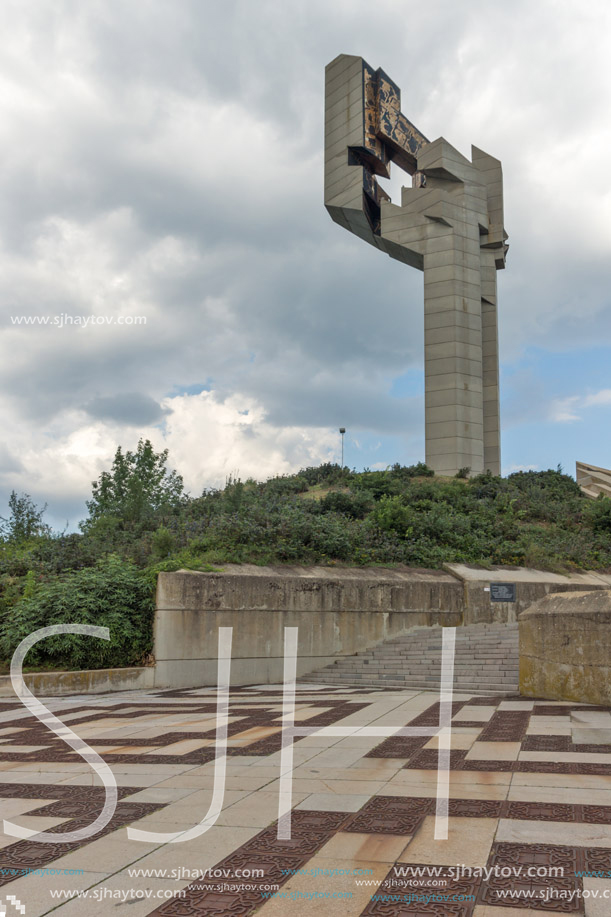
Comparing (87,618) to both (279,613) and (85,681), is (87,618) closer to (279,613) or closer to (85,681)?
(85,681)

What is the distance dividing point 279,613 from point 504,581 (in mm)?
5832

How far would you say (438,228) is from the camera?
34781mm

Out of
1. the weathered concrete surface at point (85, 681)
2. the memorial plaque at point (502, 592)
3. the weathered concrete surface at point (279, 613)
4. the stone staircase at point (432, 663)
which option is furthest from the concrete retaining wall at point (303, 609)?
the stone staircase at point (432, 663)

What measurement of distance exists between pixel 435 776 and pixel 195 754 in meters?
2.26

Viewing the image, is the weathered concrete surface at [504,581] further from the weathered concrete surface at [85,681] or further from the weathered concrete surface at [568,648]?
the weathered concrete surface at [85,681]

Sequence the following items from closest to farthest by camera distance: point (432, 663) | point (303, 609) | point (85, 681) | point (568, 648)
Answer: point (568, 648), point (85, 681), point (432, 663), point (303, 609)

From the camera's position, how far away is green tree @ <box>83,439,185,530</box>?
64.3 ft

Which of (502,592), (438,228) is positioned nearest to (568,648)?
(502,592)

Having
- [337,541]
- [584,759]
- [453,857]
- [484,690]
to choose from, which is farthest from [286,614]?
[453,857]

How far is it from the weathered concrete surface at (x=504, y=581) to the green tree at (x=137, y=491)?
27.8 ft

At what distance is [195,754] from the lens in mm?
6418

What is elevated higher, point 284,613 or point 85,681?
point 284,613

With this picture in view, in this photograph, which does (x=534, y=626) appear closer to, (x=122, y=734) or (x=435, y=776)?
(x=435, y=776)

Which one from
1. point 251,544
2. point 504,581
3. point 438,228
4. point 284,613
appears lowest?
point 284,613
